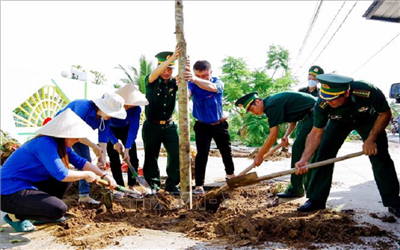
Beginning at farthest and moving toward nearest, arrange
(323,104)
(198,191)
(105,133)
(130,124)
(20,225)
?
(198,191), (130,124), (105,133), (323,104), (20,225)

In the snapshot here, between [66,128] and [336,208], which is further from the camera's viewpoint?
[336,208]

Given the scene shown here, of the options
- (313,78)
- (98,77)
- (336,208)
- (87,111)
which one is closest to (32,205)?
(87,111)

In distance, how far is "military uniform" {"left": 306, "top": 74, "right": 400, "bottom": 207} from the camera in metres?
3.39

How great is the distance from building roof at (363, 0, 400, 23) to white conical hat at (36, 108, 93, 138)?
5.18 metres

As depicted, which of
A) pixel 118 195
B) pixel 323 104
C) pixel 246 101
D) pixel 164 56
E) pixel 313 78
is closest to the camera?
pixel 323 104

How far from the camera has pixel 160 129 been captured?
190 inches

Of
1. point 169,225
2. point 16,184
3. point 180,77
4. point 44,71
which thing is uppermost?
point 44,71

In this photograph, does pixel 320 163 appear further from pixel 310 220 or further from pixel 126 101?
pixel 126 101

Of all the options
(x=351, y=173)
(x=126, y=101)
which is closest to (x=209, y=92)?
(x=126, y=101)

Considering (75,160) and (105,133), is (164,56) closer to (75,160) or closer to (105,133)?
(105,133)

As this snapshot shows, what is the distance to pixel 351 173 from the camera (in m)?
6.82

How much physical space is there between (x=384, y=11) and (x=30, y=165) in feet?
20.5

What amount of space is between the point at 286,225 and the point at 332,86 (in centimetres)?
145

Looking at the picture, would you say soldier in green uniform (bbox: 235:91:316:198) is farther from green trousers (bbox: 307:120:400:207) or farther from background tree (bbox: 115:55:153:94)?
background tree (bbox: 115:55:153:94)
